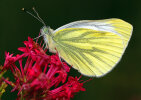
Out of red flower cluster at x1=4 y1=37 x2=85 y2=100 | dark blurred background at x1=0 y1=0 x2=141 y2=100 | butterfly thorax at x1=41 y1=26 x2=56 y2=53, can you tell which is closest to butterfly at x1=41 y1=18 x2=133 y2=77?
butterfly thorax at x1=41 y1=26 x2=56 y2=53

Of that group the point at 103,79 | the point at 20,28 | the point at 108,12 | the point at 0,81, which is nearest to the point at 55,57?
the point at 0,81

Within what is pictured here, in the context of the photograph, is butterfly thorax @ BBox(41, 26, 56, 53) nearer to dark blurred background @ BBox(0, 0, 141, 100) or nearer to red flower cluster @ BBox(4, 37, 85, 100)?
red flower cluster @ BBox(4, 37, 85, 100)

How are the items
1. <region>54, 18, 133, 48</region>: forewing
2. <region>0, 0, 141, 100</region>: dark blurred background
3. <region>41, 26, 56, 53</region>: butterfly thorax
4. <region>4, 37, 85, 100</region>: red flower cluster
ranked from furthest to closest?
<region>0, 0, 141, 100</region>: dark blurred background → <region>54, 18, 133, 48</region>: forewing → <region>41, 26, 56, 53</region>: butterfly thorax → <region>4, 37, 85, 100</region>: red flower cluster

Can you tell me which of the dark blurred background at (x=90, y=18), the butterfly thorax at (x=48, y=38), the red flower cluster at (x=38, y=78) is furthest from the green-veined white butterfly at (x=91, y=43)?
the dark blurred background at (x=90, y=18)

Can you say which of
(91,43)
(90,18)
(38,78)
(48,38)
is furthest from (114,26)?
(90,18)

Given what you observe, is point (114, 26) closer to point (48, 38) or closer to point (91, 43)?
point (91, 43)

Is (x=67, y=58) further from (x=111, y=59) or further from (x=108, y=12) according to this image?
(x=108, y=12)
